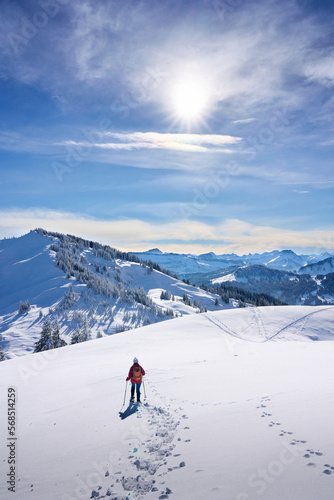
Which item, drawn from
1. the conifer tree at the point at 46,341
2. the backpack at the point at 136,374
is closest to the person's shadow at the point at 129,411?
the backpack at the point at 136,374

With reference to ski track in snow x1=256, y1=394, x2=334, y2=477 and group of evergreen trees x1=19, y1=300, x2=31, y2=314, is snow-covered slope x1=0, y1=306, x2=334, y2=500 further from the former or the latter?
group of evergreen trees x1=19, y1=300, x2=31, y2=314

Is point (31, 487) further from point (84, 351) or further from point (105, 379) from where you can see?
point (84, 351)

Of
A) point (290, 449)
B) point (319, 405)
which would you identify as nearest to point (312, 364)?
point (319, 405)

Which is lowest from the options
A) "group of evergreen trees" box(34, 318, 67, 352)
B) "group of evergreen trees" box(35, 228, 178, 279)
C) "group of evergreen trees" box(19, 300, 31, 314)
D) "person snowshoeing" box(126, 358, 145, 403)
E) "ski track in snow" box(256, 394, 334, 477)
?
"group of evergreen trees" box(34, 318, 67, 352)

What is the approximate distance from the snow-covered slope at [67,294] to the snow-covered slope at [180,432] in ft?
145

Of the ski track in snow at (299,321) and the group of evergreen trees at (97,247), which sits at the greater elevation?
the group of evergreen trees at (97,247)

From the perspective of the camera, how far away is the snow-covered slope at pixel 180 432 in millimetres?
5680

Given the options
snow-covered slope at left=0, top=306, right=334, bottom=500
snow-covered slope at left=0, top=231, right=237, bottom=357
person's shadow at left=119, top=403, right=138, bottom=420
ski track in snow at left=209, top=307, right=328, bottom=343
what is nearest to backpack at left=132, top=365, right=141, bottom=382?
person's shadow at left=119, top=403, right=138, bottom=420

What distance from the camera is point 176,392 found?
11.4m

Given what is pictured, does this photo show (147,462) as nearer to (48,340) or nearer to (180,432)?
(180,432)

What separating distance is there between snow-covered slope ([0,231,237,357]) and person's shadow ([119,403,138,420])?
153 feet

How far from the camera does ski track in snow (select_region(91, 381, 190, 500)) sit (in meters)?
5.83

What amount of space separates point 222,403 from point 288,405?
224cm

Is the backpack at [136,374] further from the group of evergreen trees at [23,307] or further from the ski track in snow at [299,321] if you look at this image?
the group of evergreen trees at [23,307]
